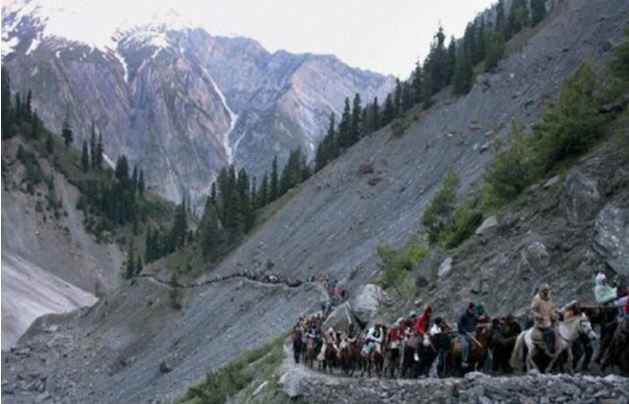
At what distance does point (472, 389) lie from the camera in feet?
61.1

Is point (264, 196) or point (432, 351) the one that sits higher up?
Answer: point (432, 351)

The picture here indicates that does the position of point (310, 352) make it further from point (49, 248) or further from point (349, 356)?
point (49, 248)

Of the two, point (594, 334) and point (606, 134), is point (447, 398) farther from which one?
point (606, 134)

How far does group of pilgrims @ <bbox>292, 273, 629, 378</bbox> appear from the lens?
1855 centimetres

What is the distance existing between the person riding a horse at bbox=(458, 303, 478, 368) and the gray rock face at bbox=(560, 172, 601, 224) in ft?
23.8

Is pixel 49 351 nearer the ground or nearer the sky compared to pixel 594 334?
nearer the ground

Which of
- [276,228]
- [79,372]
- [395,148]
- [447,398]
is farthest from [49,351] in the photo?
[447,398]

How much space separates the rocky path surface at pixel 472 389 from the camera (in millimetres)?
16375

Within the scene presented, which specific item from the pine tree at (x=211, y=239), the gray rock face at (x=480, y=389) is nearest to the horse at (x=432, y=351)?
the gray rock face at (x=480, y=389)

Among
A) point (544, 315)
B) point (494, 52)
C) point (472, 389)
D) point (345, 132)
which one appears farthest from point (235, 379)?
point (345, 132)

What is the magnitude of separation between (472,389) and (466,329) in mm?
3211

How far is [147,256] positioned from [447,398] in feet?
452

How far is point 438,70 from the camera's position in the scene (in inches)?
4779

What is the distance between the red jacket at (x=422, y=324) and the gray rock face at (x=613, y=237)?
219 inches
